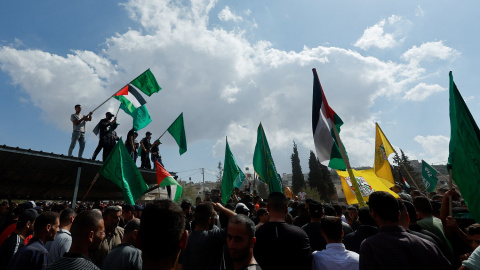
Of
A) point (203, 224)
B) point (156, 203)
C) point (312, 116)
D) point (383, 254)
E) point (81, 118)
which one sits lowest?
point (383, 254)

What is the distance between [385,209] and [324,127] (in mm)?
3695

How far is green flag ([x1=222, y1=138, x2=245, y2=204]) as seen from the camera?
8938 mm

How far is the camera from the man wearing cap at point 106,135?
37.5 ft

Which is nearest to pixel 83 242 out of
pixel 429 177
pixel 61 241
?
pixel 61 241

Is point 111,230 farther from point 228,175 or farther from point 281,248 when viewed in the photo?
point 228,175

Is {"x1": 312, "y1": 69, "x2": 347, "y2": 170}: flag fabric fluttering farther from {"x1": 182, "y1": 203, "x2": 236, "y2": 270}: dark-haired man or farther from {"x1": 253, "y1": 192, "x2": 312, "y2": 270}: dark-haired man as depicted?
{"x1": 182, "y1": 203, "x2": 236, "y2": 270}: dark-haired man

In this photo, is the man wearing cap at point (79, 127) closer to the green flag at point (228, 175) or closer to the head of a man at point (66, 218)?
the green flag at point (228, 175)

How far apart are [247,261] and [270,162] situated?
5.29 m

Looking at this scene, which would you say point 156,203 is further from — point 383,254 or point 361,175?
point 361,175

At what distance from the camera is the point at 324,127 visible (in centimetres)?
629

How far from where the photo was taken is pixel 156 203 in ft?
6.04

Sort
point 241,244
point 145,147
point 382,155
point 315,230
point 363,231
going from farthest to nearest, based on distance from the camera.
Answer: point 145,147 < point 382,155 < point 315,230 < point 363,231 < point 241,244

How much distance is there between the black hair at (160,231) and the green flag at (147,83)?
34.8ft

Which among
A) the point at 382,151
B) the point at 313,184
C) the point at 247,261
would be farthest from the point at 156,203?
the point at 313,184
